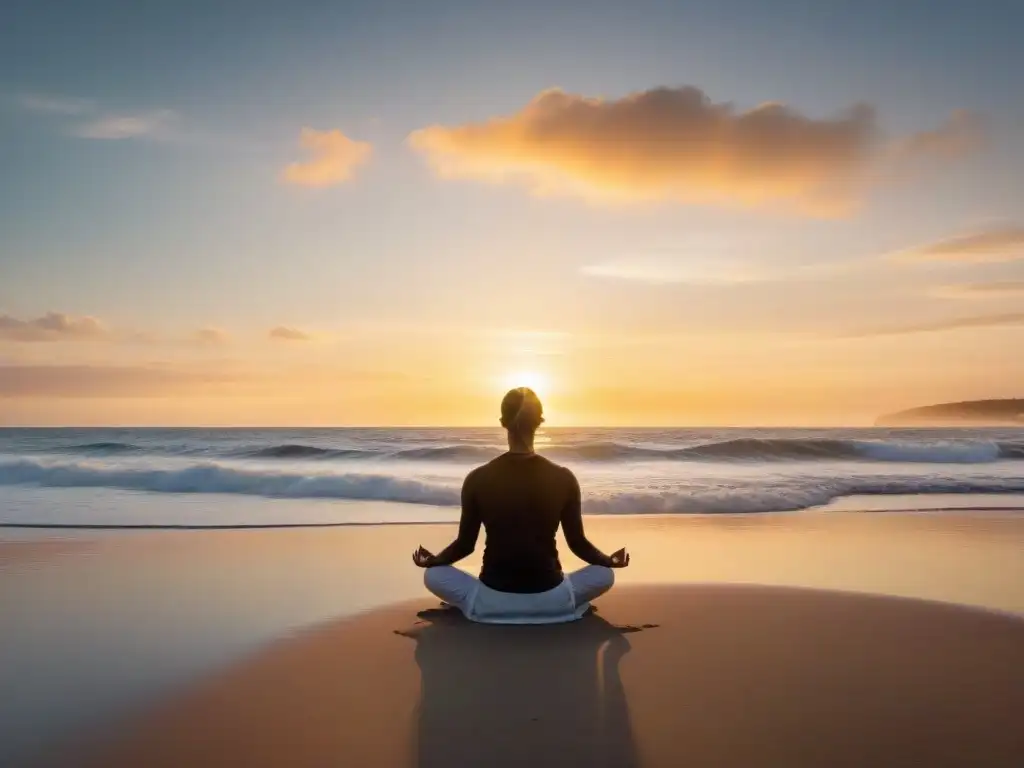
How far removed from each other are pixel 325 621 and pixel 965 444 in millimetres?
33490

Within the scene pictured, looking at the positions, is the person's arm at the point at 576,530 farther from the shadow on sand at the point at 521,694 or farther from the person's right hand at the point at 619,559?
the shadow on sand at the point at 521,694

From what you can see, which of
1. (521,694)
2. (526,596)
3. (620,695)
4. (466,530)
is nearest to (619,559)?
(526,596)

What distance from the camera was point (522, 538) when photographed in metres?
5.11

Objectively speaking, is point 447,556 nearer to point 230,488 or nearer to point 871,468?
point 230,488

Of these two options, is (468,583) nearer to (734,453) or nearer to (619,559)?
(619,559)

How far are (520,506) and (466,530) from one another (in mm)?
442

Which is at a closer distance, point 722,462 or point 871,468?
point 871,468

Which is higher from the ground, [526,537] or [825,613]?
[526,537]

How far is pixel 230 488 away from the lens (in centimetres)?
1781

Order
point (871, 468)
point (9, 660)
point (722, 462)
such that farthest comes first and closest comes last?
point (722, 462)
point (871, 468)
point (9, 660)

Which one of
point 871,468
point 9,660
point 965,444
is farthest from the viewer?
point 965,444

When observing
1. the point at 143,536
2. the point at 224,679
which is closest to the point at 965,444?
the point at 143,536

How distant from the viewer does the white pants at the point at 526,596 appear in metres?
5.30

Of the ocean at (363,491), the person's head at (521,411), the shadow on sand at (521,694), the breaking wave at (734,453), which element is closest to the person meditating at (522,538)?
the person's head at (521,411)
